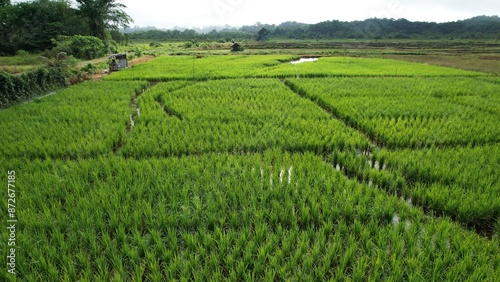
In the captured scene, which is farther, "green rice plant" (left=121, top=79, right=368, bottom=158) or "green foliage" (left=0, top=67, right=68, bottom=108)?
"green foliage" (left=0, top=67, right=68, bottom=108)

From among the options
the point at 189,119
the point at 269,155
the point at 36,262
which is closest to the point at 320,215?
the point at 269,155

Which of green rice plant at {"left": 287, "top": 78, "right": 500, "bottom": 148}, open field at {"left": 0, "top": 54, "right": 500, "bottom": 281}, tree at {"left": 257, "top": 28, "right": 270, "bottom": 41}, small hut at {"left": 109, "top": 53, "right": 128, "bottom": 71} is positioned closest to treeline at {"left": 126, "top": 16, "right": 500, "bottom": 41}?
tree at {"left": 257, "top": 28, "right": 270, "bottom": 41}

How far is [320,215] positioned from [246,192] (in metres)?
0.98

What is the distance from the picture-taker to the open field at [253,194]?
2436mm

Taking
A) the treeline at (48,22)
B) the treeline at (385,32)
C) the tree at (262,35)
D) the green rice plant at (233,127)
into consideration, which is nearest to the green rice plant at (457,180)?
the green rice plant at (233,127)

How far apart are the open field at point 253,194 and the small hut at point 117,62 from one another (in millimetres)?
11016

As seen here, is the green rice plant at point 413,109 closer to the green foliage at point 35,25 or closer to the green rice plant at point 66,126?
the green rice plant at point 66,126

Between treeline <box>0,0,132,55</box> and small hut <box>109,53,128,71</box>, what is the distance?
954 centimetres

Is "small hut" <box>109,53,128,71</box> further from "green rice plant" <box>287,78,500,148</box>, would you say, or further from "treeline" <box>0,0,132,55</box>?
"green rice plant" <box>287,78,500,148</box>

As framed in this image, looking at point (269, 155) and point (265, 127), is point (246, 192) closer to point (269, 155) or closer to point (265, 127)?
point (269, 155)

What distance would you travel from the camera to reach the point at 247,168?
4.29 meters

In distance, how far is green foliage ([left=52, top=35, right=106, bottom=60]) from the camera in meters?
20.2

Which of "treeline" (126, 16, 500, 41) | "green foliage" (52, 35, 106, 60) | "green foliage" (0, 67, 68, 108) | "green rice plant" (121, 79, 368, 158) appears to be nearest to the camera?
"green rice plant" (121, 79, 368, 158)

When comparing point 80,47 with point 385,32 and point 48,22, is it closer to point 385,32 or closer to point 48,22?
point 48,22
